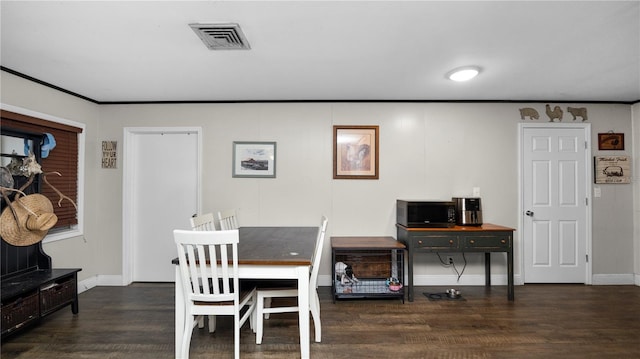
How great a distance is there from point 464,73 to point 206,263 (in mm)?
A: 2615

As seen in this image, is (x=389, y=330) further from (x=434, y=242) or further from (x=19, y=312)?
(x=19, y=312)

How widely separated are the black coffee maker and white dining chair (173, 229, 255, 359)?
2.60m

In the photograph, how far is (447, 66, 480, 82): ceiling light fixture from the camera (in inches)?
112

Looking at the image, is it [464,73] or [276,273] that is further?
[464,73]

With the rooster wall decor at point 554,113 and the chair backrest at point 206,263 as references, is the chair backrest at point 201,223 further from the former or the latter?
the rooster wall decor at point 554,113

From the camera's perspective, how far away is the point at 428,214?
3.48 meters

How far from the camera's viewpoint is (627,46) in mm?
2428

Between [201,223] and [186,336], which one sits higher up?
[201,223]

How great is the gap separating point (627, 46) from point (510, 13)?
1221mm

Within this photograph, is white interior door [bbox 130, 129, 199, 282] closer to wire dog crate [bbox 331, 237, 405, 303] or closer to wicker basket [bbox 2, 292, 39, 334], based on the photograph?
wicker basket [bbox 2, 292, 39, 334]

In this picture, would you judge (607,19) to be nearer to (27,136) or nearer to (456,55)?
(456,55)

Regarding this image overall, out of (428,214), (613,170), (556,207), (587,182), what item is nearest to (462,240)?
(428,214)

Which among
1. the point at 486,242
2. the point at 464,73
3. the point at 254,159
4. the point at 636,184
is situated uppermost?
the point at 464,73

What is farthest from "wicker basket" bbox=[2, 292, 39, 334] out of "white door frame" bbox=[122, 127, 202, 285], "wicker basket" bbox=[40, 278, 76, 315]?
"white door frame" bbox=[122, 127, 202, 285]
